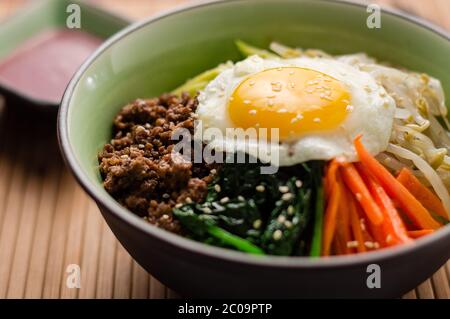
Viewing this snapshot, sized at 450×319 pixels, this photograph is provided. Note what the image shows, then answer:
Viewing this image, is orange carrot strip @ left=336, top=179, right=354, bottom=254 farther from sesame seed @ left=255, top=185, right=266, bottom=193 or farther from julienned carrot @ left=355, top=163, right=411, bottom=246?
sesame seed @ left=255, top=185, right=266, bottom=193

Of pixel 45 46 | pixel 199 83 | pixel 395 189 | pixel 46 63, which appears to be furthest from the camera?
pixel 45 46

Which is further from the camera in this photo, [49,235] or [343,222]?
[49,235]

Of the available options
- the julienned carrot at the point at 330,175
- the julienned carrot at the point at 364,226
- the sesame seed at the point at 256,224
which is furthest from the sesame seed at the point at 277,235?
the julienned carrot at the point at 364,226

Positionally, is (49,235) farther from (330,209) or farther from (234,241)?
(330,209)

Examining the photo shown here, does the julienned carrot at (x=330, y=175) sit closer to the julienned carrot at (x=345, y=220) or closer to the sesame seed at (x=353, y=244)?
the julienned carrot at (x=345, y=220)

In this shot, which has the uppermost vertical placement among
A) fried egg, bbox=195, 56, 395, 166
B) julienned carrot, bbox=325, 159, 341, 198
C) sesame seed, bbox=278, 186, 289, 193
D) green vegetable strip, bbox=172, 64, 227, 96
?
green vegetable strip, bbox=172, 64, 227, 96

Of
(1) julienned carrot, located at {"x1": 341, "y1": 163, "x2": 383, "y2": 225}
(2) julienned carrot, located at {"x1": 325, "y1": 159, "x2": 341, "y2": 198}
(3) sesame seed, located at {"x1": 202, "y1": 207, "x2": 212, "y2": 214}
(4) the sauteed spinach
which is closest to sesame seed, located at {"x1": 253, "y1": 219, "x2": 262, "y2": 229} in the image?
(4) the sauteed spinach

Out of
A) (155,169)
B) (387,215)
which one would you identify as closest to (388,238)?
(387,215)
